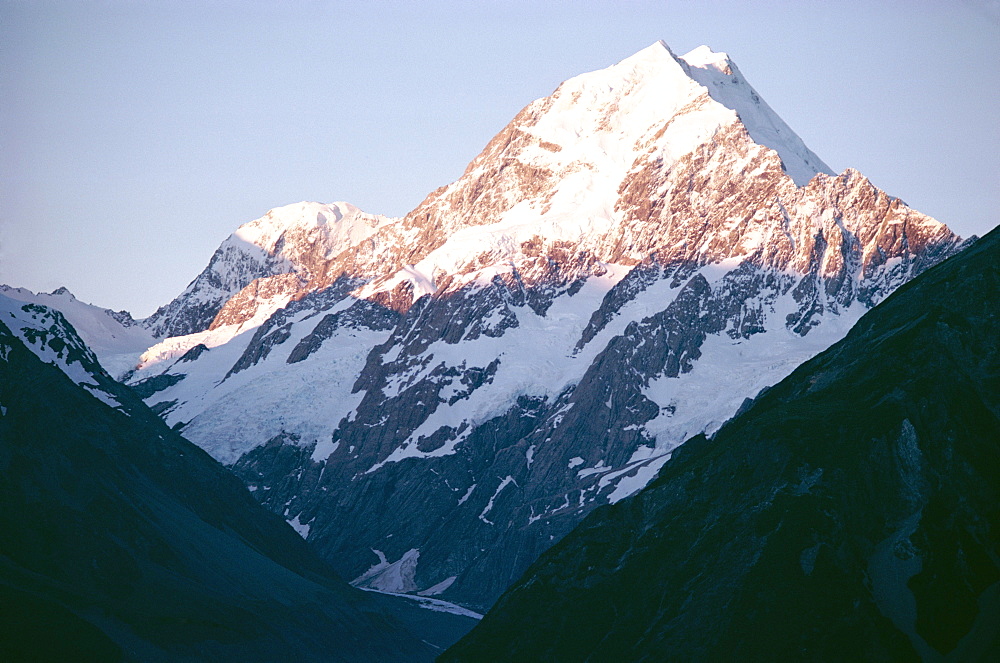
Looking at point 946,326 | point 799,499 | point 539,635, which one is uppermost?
point 946,326

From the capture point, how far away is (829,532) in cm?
14450

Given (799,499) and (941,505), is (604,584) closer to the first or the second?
(799,499)

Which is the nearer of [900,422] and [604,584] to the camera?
[900,422]

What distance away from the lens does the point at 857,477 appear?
496 feet

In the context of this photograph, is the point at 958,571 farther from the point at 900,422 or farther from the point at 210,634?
the point at 210,634

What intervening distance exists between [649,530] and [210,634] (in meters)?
59.2

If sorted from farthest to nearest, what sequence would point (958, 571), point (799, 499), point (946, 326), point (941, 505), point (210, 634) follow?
point (210, 634) < point (946, 326) < point (799, 499) < point (941, 505) < point (958, 571)

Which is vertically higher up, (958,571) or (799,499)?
(799,499)

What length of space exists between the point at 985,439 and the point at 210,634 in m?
99.7

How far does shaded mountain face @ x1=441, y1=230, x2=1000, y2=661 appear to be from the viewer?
134 meters

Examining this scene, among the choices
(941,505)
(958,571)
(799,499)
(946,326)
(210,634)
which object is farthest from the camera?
(210,634)

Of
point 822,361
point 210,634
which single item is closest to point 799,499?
point 822,361

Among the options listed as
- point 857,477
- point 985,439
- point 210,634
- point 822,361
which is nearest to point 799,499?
point 857,477

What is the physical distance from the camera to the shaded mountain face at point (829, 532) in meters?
134
